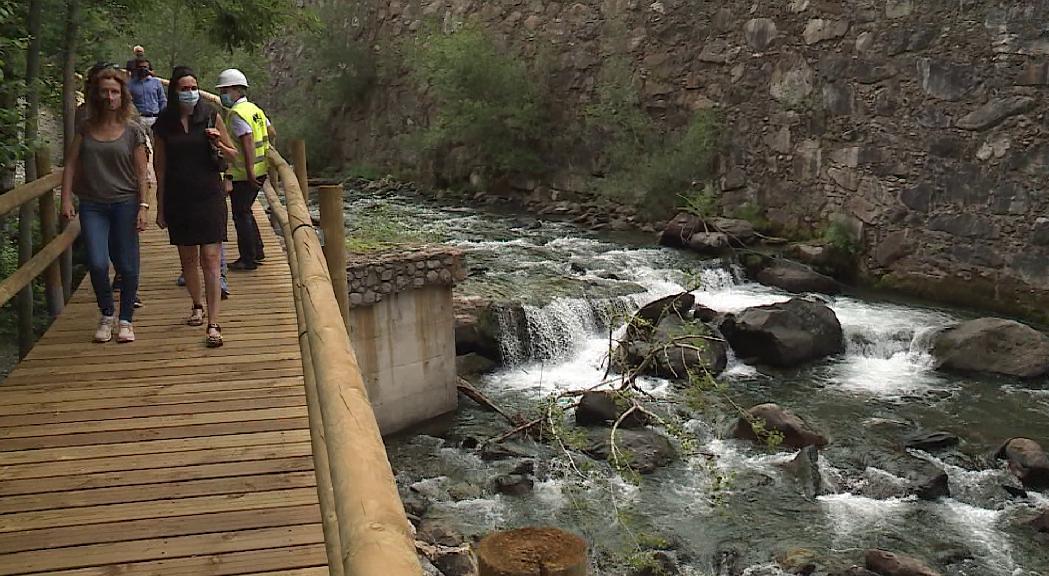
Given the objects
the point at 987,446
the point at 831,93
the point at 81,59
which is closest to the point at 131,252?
the point at 81,59

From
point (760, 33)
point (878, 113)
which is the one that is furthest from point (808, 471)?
point (760, 33)

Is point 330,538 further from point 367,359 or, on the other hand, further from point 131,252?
point 367,359

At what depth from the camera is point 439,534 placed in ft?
25.3

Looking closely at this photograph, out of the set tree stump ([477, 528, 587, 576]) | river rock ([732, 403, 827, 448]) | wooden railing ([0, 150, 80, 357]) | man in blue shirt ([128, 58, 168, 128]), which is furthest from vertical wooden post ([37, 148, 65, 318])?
river rock ([732, 403, 827, 448])

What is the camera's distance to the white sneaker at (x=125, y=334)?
5828 mm

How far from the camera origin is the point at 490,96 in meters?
22.3

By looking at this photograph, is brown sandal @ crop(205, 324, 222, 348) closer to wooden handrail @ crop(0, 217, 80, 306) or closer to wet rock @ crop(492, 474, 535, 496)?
wooden handrail @ crop(0, 217, 80, 306)

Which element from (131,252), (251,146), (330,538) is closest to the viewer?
(330,538)

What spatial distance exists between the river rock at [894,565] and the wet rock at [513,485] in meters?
2.88

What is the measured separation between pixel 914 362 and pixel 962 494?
12.1 ft

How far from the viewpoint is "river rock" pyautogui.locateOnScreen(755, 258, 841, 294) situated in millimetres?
14805

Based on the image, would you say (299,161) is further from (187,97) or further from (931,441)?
(931,441)

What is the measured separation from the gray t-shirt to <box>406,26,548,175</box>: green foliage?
16367 mm

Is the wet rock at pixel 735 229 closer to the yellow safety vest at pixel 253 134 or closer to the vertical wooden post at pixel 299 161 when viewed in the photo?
the vertical wooden post at pixel 299 161
